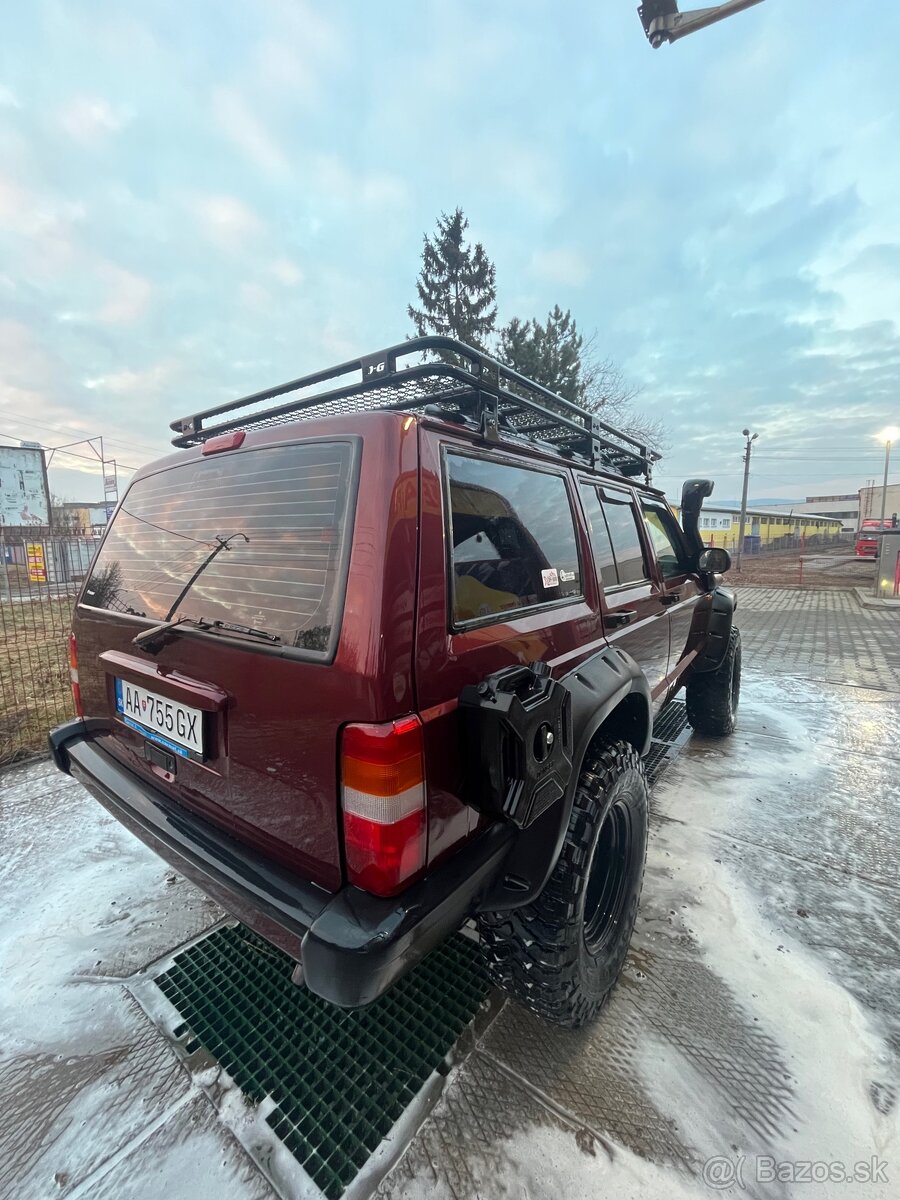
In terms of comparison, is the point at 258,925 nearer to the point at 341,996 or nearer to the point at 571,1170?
the point at 341,996

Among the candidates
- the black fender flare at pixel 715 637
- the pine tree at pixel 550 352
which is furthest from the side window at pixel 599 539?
the pine tree at pixel 550 352

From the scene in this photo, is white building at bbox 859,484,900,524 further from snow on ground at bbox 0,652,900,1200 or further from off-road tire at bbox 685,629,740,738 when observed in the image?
snow on ground at bbox 0,652,900,1200

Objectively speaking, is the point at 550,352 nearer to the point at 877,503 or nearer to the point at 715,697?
the point at 715,697

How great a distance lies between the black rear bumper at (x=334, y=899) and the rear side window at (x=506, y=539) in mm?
653

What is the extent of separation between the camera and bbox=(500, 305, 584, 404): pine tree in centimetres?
1530

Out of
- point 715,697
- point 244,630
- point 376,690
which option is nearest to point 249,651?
point 244,630

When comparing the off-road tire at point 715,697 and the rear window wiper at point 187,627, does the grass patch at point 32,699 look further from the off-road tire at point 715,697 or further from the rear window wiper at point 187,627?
the off-road tire at point 715,697

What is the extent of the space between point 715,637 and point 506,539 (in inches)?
117

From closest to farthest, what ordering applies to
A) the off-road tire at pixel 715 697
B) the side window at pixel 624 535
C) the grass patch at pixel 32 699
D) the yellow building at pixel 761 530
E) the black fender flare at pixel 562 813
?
the black fender flare at pixel 562 813, the side window at pixel 624 535, the grass patch at pixel 32 699, the off-road tire at pixel 715 697, the yellow building at pixel 761 530

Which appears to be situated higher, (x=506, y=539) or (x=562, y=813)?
(x=506, y=539)

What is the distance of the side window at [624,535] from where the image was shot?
251 cm

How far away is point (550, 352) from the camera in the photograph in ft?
53.0

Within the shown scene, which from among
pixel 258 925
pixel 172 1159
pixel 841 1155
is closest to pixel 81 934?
pixel 172 1159

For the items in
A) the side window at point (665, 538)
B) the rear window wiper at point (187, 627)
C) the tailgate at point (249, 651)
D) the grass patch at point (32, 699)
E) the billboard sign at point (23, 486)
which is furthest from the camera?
the billboard sign at point (23, 486)
